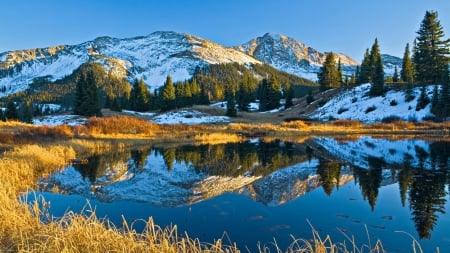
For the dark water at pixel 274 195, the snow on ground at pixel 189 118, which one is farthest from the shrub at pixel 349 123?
the dark water at pixel 274 195

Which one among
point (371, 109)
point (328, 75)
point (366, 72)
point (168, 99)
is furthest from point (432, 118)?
point (168, 99)

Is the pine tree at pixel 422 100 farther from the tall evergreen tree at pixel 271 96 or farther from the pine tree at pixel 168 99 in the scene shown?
the pine tree at pixel 168 99

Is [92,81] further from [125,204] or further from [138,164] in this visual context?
[125,204]

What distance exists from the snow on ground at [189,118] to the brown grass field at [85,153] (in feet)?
34.2

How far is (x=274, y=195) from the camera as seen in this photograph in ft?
45.3

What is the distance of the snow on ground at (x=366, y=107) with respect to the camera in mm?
54469

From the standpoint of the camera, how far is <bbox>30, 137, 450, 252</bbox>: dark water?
9.40 m

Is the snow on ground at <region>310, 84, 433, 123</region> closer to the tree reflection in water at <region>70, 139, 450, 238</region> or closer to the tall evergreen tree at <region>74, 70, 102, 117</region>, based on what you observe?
the tree reflection in water at <region>70, 139, 450, 238</region>

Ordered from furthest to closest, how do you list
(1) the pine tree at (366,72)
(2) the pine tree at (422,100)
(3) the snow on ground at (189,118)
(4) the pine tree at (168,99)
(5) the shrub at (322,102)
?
(4) the pine tree at (168,99), (1) the pine tree at (366,72), (5) the shrub at (322,102), (3) the snow on ground at (189,118), (2) the pine tree at (422,100)

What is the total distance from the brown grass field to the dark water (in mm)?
575

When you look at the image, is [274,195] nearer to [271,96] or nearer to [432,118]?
[432,118]

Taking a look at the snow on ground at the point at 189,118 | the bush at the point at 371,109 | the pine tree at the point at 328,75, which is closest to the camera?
the bush at the point at 371,109

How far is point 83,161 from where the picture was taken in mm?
21594

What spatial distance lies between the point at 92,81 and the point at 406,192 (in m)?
61.4
